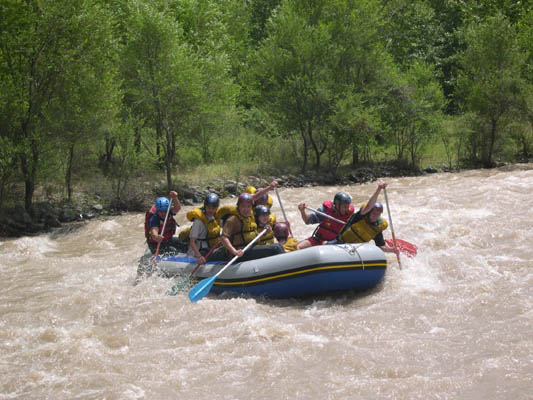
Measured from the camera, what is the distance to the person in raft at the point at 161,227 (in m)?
7.80

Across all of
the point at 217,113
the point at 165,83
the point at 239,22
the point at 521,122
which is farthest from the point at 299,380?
the point at 239,22

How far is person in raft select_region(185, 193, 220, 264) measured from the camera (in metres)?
7.15

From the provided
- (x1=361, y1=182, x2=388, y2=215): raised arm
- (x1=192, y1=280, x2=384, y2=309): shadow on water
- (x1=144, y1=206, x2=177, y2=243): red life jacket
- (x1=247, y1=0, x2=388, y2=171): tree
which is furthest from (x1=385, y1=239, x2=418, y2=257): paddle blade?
(x1=247, y1=0, x2=388, y2=171): tree

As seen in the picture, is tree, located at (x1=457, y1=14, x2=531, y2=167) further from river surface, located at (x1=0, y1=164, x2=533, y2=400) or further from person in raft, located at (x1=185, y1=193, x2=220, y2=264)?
person in raft, located at (x1=185, y1=193, x2=220, y2=264)

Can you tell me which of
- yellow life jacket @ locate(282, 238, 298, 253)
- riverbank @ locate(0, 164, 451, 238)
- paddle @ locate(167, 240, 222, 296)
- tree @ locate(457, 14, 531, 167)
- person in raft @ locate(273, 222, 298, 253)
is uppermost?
tree @ locate(457, 14, 531, 167)

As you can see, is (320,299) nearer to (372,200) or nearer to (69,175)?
(372,200)

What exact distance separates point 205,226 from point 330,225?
172cm

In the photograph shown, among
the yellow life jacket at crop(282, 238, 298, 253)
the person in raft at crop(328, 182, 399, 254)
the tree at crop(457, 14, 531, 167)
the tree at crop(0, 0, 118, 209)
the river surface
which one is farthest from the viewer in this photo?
the tree at crop(457, 14, 531, 167)

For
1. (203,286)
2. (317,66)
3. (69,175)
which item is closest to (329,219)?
(203,286)


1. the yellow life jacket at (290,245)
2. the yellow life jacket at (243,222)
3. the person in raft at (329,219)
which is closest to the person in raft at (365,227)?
the person in raft at (329,219)

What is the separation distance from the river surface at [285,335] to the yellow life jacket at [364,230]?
1.84 feet

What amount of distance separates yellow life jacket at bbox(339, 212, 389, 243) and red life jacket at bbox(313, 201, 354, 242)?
48cm

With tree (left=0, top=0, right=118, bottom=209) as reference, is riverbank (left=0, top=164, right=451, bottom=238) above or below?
below

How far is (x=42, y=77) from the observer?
12234 millimetres
